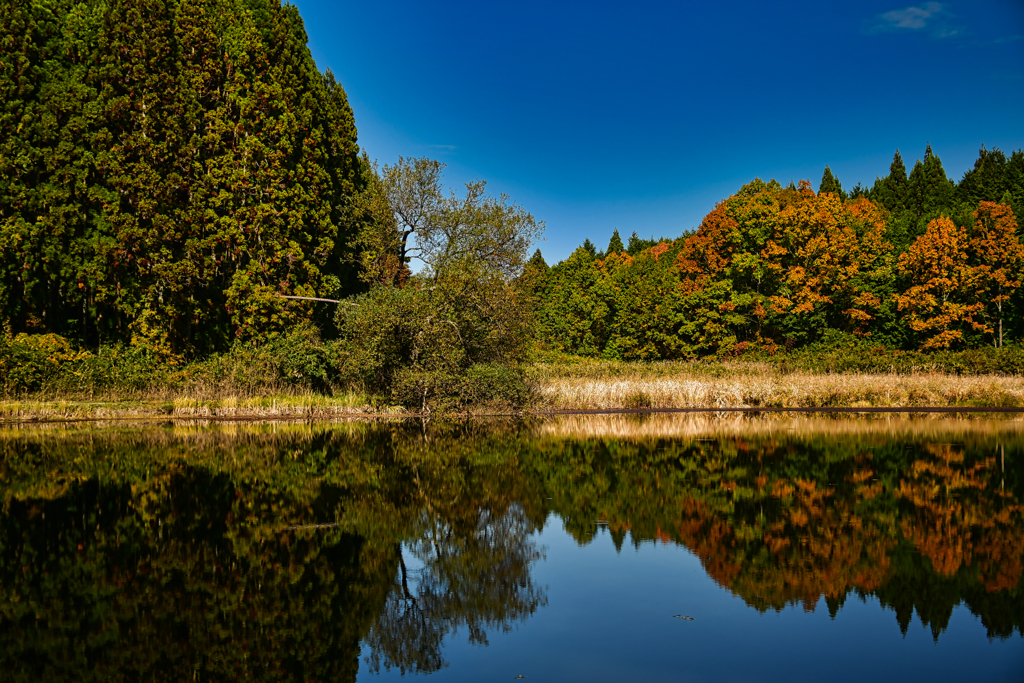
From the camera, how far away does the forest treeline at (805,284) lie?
47.5m

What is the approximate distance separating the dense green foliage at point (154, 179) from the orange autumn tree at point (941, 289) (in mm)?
35150

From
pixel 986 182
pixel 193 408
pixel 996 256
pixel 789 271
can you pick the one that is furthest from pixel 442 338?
pixel 986 182

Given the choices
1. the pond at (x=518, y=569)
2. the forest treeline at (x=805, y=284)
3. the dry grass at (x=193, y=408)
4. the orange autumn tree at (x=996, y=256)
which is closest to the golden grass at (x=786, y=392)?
the dry grass at (x=193, y=408)

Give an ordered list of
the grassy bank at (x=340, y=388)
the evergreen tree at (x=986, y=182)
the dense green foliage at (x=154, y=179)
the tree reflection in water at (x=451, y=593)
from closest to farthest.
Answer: the tree reflection in water at (x=451, y=593)
the grassy bank at (x=340, y=388)
the dense green foliage at (x=154, y=179)
the evergreen tree at (x=986, y=182)

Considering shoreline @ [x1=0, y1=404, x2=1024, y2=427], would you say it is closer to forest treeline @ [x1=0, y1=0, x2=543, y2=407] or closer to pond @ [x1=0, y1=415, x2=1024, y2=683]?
forest treeline @ [x1=0, y1=0, x2=543, y2=407]

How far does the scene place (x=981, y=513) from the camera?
10625 millimetres

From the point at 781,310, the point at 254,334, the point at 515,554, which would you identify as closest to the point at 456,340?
the point at 254,334

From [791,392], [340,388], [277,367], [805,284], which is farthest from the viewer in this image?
[805,284]

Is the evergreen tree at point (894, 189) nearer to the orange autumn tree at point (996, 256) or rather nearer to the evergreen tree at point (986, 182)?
the evergreen tree at point (986, 182)

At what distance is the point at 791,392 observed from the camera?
31.6 metres

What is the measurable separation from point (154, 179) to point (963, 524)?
33.1 meters

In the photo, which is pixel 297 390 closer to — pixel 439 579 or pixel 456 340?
pixel 456 340

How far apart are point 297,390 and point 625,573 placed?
25.0m

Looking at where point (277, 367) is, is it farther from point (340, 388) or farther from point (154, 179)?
point (154, 179)
